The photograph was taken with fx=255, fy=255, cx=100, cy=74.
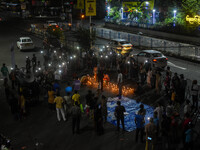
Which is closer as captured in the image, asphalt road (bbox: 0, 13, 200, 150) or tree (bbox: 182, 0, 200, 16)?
asphalt road (bbox: 0, 13, 200, 150)

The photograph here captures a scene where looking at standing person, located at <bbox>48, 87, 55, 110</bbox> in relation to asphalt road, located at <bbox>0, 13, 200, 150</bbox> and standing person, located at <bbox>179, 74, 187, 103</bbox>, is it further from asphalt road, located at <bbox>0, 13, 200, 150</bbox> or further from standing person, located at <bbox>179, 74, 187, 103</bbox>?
standing person, located at <bbox>179, 74, 187, 103</bbox>

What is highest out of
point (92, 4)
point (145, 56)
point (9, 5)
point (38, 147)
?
point (9, 5)

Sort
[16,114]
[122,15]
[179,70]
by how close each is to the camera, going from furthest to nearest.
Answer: [122,15] < [179,70] < [16,114]

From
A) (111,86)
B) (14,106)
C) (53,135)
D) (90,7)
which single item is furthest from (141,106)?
(90,7)

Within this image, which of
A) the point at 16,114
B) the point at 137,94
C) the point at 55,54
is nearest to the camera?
the point at 16,114

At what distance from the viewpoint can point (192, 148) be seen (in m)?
9.44

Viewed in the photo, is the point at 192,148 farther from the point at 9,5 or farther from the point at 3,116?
the point at 9,5

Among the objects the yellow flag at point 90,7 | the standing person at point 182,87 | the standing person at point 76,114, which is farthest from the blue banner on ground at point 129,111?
the yellow flag at point 90,7

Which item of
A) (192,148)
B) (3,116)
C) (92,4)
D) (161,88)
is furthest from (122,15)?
(192,148)

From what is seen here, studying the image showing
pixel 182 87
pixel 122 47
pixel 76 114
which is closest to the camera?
pixel 76 114

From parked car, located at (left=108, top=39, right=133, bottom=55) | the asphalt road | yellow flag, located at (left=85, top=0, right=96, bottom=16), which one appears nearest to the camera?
the asphalt road

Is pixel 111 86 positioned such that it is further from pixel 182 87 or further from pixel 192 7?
pixel 192 7

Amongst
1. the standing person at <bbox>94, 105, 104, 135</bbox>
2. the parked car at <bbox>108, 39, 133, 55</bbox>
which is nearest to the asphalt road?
the standing person at <bbox>94, 105, 104, 135</bbox>

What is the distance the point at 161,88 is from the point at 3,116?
31.3 ft
